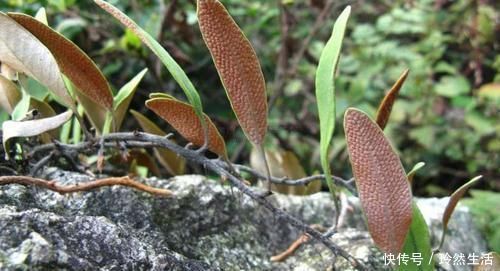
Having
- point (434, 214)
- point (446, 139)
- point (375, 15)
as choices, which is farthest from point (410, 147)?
point (434, 214)

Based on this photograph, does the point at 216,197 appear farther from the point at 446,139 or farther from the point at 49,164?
the point at 446,139

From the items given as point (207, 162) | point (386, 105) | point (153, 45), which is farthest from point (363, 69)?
point (153, 45)

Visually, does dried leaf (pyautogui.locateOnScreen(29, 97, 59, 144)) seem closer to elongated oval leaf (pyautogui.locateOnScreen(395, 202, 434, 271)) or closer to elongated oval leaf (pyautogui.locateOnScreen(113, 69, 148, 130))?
elongated oval leaf (pyautogui.locateOnScreen(113, 69, 148, 130))

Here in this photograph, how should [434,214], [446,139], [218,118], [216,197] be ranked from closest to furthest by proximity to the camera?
[216,197], [434,214], [218,118], [446,139]

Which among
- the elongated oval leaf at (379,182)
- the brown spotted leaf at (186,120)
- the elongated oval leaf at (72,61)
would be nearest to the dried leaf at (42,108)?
the elongated oval leaf at (72,61)

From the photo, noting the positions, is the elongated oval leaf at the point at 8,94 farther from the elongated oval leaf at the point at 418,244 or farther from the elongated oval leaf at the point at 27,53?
the elongated oval leaf at the point at 418,244

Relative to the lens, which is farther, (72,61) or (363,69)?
(363,69)

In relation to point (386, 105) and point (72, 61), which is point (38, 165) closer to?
point (72, 61)
